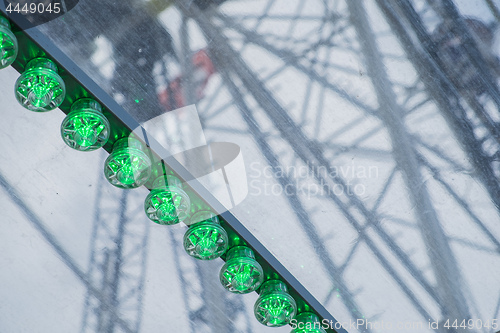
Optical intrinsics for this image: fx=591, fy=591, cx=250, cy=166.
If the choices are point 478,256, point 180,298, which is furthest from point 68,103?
point 478,256

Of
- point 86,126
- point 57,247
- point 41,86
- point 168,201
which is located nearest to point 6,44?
point 41,86

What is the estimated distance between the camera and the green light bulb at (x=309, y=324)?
346 cm

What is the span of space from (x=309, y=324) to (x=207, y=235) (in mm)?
816

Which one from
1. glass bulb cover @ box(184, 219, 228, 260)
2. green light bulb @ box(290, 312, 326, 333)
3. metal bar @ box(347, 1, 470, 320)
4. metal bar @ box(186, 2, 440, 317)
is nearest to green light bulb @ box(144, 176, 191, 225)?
glass bulb cover @ box(184, 219, 228, 260)

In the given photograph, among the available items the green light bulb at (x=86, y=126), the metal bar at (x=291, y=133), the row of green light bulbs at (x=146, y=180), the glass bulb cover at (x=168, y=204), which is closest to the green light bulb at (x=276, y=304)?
the row of green light bulbs at (x=146, y=180)

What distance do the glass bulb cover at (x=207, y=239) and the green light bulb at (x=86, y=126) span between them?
71 centimetres

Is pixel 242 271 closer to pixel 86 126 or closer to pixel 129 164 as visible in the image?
pixel 129 164

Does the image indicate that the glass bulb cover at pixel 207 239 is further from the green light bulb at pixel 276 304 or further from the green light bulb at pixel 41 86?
the green light bulb at pixel 41 86

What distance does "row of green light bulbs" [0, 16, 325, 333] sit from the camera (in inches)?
121

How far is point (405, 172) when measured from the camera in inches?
195

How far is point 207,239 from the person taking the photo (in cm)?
329

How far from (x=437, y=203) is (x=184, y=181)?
2.63 m

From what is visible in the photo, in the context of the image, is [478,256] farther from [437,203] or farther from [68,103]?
[68,103]

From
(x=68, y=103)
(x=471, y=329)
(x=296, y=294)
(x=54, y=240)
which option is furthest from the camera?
(x=471, y=329)
